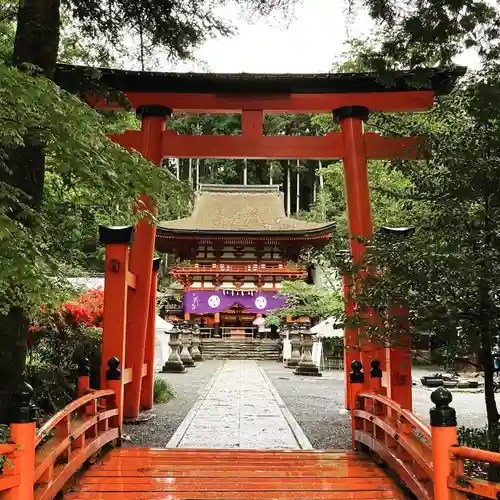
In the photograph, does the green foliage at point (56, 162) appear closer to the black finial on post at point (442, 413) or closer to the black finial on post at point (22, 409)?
the black finial on post at point (22, 409)

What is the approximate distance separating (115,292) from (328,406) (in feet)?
17.1

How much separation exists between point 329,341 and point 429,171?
16179mm

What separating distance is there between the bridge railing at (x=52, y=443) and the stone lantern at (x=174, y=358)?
12.3m

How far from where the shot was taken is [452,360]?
494cm

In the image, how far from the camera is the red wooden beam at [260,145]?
8.62 meters

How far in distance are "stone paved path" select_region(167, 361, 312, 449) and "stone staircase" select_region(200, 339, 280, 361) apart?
1237 cm

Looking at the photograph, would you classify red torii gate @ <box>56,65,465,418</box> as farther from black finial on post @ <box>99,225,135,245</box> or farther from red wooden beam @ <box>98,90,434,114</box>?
black finial on post @ <box>99,225,135,245</box>

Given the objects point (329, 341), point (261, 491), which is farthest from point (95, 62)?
point (329, 341)

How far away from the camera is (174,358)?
19.0 m

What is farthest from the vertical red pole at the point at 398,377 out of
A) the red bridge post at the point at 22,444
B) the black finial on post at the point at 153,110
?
the black finial on post at the point at 153,110

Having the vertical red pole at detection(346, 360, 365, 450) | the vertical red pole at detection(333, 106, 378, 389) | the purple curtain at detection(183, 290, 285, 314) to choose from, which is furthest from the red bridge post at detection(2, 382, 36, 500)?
the purple curtain at detection(183, 290, 285, 314)

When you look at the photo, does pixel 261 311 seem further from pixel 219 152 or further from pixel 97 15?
pixel 97 15

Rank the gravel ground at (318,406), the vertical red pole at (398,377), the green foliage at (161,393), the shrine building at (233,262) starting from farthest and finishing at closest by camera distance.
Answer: the shrine building at (233,262), the green foliage at (161,393), the gravel ground at (318,406), the vertical red pole at (398,377)

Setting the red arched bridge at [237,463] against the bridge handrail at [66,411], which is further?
the bridge handrail at [66,411]
